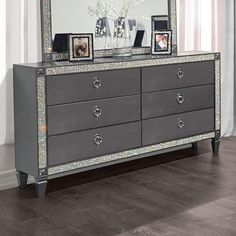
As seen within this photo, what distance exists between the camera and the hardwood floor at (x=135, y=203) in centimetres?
291

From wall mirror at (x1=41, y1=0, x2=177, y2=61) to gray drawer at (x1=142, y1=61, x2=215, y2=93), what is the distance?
0.32 metres

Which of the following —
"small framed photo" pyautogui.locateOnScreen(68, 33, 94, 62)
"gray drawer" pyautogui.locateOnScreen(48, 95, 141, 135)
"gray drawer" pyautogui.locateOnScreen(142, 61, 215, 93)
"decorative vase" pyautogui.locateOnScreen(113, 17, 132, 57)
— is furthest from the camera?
"decorative vase" pyautogui.locateOnScreen(113, 17, 132, 57)

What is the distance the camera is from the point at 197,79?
169 inches

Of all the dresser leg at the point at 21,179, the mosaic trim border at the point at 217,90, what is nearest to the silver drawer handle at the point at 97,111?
the dresser leg at the point at 21,179

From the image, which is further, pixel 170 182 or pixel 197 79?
pixel 197 79

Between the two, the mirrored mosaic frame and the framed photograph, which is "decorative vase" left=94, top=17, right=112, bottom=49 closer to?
the mirrored mosaic frame

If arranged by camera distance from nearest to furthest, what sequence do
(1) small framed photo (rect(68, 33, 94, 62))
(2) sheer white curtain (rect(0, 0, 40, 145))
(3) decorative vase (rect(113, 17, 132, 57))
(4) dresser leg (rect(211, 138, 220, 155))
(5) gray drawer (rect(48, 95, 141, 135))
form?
(5) gray drawer (rect(48, 95, 141, 135)), (2) sheer white curtain (rect(0, 0, 40, 145)), (1) small framed photo (rect(68, 33, 94, 62)), (3) decorative vase (rect(113, 17, 132, 57)), (4) dresser leg (rect(211, 138, 220, 155))

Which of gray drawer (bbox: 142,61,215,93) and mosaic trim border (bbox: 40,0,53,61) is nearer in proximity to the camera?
mosaic trim border (bbox: 40,0,53,61)

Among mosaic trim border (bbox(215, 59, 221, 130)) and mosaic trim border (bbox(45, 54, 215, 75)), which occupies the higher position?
mosaic trim border (bbox(45, 54, 215, 75))

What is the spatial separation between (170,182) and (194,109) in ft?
2.59

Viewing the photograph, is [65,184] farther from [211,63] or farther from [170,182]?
[211,63]

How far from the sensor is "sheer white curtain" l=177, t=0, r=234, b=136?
15.4ft

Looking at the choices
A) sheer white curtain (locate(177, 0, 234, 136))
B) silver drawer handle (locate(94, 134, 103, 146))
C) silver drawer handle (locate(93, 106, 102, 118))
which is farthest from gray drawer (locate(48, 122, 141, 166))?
sheer white curtain (locate(177, 0, 234, 136))

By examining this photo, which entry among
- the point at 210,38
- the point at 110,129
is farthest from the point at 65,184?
the point at 210,38
